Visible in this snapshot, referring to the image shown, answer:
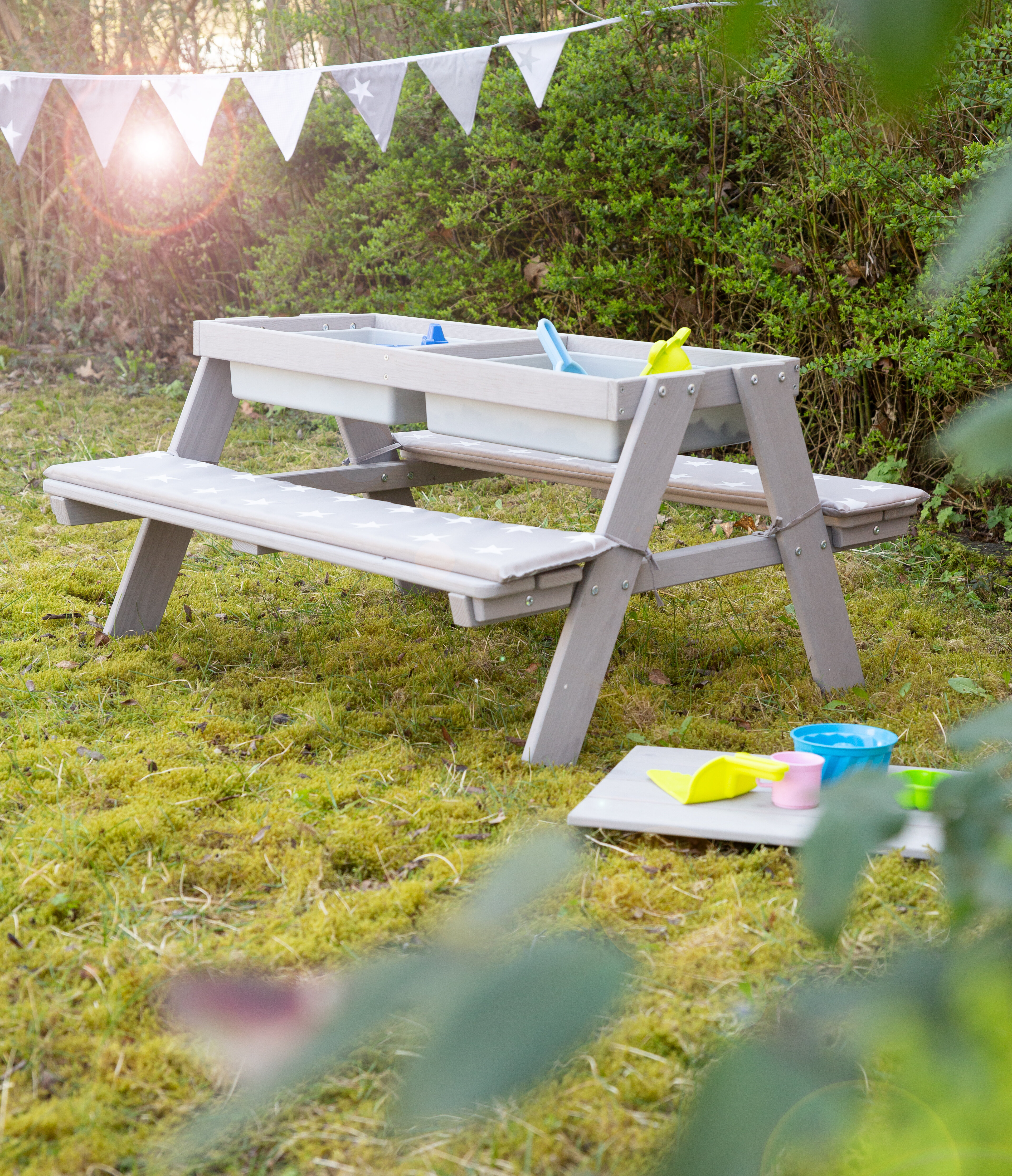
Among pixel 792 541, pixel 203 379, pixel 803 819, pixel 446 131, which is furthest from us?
pixel 446 131

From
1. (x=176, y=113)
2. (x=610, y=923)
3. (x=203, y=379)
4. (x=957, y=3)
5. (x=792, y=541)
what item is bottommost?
(x=610, y=923)

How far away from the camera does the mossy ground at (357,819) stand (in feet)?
4.37

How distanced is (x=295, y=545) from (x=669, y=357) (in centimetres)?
94

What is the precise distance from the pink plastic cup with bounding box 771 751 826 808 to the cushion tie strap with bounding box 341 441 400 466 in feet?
5.93

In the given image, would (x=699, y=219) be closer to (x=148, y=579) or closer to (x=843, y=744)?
(x=148, y=579)

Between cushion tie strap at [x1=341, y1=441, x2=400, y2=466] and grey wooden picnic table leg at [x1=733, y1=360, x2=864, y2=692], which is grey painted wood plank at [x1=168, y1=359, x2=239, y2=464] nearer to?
cushion tie strap at [x1=341, y1=441, x2=400, y2=466]

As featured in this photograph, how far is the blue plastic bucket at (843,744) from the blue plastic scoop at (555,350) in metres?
1.03

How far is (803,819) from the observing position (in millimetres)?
1991

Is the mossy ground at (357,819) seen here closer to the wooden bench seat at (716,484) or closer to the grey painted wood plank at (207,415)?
the wooden bench seat at (716,484)

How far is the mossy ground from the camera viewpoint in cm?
133

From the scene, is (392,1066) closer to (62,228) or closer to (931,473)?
(931,473)

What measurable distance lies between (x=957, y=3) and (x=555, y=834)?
0.31 metres

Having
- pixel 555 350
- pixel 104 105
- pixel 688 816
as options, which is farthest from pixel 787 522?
pixel 104 105

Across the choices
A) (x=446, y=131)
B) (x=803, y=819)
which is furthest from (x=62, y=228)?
(x=803, y=819)
